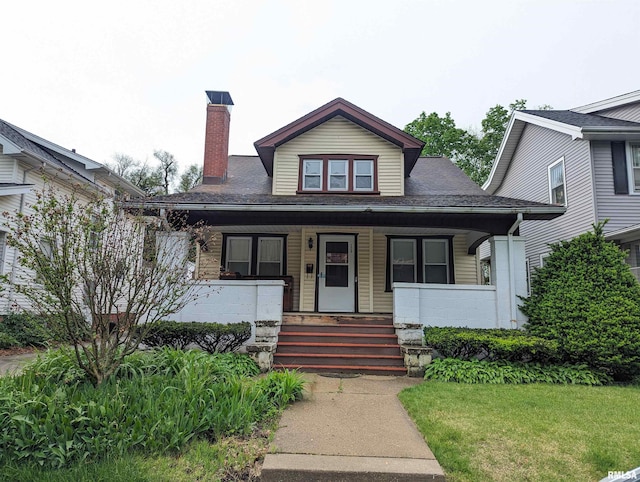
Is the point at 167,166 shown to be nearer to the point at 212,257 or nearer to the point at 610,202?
the point at 212,257

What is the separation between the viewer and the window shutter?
9.69 metres

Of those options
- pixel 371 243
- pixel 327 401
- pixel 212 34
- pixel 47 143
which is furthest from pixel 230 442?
pixel 47 143

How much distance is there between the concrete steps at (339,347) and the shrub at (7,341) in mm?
6479

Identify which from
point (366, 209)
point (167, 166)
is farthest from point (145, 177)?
point (366, 209)

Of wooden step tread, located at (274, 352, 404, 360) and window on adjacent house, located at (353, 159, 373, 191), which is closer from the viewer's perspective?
wooden step tread, located at (274, 352, 404, 360)

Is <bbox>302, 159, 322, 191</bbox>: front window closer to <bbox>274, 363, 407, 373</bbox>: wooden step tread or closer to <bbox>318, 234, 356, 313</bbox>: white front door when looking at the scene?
<bbox>318, 234, 356, 313</bbox>: white front door

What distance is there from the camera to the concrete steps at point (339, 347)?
21.9 feet

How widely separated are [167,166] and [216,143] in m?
27.8

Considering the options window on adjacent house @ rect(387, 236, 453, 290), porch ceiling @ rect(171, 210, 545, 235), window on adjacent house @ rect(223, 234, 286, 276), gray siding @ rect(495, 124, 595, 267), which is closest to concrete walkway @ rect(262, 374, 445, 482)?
porch ceiling @ rect(171, 210, 545, 235)

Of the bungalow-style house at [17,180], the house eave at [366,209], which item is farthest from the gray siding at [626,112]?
the bungalow-style house at [17,180]

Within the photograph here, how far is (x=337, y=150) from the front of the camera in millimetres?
10398

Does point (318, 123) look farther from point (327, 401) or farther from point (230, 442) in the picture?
point (230, 442)

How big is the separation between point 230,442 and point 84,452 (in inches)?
46.0

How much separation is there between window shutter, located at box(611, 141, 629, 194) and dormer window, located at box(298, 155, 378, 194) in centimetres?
615
